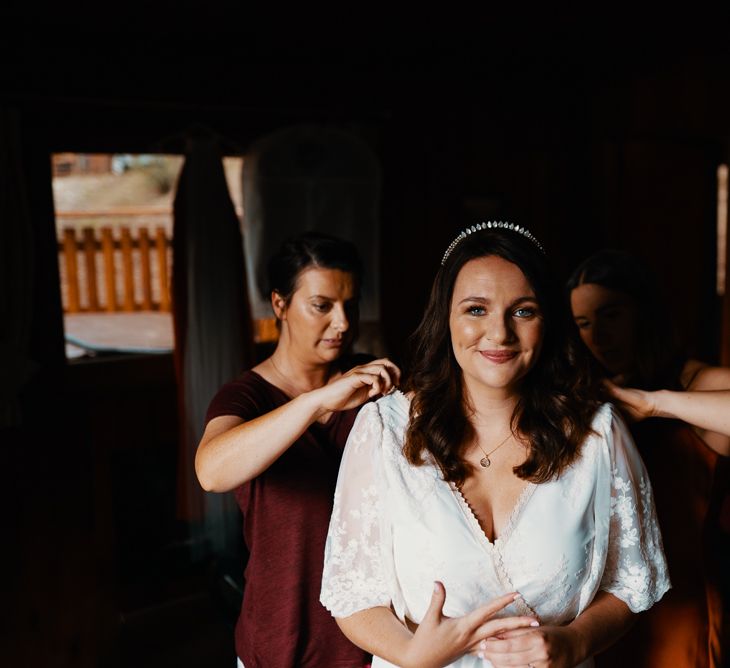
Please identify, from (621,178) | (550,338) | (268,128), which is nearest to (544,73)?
(621,178)

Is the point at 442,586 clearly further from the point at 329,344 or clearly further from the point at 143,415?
the point at 143,415

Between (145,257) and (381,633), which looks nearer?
(381,633)

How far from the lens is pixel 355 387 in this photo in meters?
1.56

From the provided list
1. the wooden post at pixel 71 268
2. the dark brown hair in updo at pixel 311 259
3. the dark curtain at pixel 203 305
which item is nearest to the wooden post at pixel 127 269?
the wooden post at pixel 71 268

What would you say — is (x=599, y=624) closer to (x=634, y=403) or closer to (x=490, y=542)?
(x=490, y=542)

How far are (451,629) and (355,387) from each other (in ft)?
1.66

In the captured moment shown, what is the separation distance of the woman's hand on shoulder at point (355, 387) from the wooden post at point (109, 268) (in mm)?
4868

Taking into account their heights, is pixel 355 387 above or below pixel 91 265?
above

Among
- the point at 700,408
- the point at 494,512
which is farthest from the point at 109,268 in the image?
the point at 700,408

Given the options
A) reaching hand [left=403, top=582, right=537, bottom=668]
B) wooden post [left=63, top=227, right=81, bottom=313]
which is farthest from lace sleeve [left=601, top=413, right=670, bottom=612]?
wooden post [left=63, top=227, right=81, bottom=313]

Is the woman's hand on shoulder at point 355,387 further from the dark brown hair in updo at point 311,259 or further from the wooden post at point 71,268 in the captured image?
the wooden post at point 71,268

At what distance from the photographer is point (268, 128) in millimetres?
4180

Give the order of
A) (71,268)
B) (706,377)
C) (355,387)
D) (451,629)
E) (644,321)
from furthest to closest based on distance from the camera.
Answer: (71,268) < (644,321) < (706,377) < (355,387) < (451,629)

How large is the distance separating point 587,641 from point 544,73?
13.3ft
